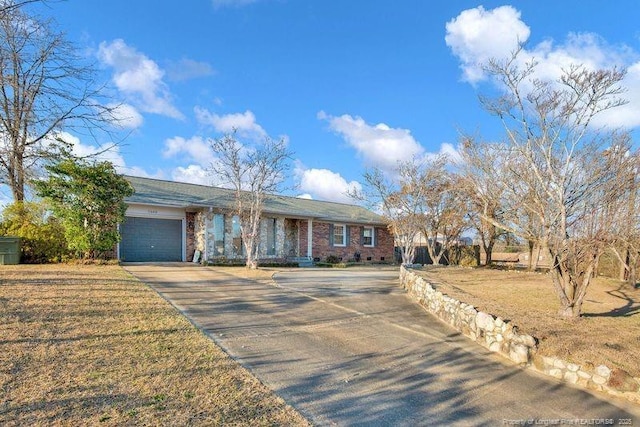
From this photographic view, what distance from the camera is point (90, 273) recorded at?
10.9 m

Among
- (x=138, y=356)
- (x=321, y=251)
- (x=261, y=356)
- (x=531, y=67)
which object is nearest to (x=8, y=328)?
(x=138, y=356)

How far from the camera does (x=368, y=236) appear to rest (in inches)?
982

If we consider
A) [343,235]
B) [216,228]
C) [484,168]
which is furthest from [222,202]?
[484,168]

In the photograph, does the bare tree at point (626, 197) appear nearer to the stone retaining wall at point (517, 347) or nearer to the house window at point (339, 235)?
the stone retaining wall at point (517, 347)

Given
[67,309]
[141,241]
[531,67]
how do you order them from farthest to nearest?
[141,241] < [531,67] < [67,309]

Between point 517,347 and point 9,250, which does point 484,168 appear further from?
point 9,250

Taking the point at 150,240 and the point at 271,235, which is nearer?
the point at 150,240

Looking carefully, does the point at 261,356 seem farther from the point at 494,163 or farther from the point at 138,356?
the point at 494,163

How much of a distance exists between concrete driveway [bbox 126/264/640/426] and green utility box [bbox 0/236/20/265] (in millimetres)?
8069

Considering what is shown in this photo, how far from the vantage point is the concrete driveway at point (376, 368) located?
381cm

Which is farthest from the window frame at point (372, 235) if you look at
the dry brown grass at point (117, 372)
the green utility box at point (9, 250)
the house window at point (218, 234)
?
the dry brown grass at point (117, 372)

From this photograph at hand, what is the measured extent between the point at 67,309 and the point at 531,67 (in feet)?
36.0

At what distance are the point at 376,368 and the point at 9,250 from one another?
1387cm

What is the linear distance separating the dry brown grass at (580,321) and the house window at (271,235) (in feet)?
36.0
